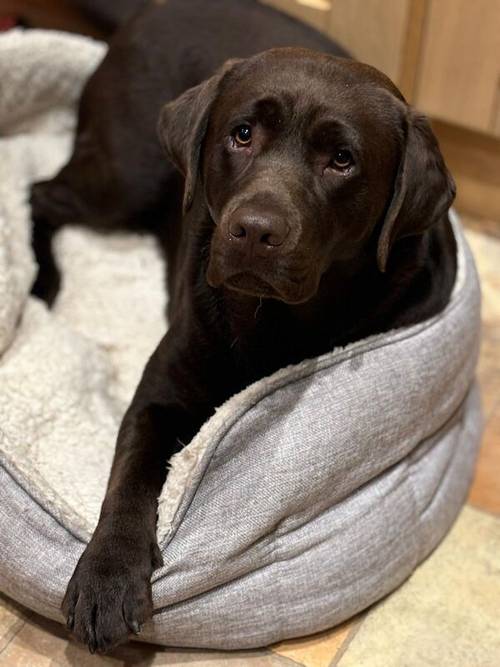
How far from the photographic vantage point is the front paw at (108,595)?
1545 millimetres

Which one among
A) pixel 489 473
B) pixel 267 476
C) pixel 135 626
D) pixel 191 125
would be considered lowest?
pixel 489 473

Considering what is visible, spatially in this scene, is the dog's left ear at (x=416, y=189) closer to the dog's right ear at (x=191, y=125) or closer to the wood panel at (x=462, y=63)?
the dog's right ear at (x=191, y=125)

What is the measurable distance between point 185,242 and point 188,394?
12.1 inches

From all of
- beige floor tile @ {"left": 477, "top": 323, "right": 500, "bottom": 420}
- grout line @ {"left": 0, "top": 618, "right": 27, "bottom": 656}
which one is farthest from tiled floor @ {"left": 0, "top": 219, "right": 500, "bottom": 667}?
beige floor tile @ {"left": 477, "top": 323, "right": 500, "bottom": 420}

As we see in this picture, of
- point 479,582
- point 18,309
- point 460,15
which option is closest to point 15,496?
point 18,309

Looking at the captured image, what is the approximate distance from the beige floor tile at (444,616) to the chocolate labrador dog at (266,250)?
441mm

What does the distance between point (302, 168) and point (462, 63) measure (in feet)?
3.69

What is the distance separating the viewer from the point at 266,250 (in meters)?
1.47

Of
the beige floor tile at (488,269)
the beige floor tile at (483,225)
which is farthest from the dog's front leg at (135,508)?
the beige floor tile at (483,225)

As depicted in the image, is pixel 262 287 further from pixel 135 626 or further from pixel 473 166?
pixel 473 166

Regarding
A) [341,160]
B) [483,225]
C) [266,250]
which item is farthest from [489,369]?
[266,250]

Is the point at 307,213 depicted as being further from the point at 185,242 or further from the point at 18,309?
the point at 18,309

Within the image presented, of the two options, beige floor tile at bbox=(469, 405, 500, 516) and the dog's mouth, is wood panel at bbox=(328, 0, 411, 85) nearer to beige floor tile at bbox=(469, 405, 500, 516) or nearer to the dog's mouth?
beige floor tile at bbox=(469, 405, 500, 516)

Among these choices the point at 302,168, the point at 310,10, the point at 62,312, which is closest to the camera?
the point at 302,168
